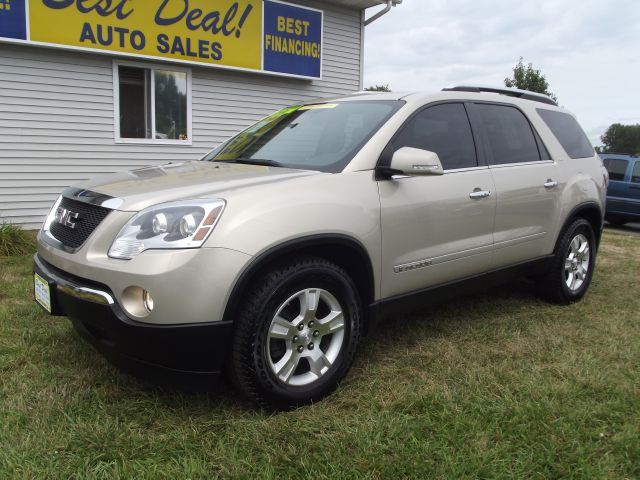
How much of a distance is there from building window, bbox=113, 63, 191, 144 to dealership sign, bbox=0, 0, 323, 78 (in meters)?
0.44

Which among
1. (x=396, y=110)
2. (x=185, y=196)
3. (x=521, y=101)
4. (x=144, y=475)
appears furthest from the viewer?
(x=521, y=101)

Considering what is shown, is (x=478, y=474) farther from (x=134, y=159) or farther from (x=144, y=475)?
(x=134, y=159)

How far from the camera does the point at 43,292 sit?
9.27ft

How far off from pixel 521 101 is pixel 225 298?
10.6ft

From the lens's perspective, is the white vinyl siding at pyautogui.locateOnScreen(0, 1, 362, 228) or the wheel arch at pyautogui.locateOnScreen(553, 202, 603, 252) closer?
the wheel arch at pyautogui.locateOnScreen(553, 202, 603, 252)

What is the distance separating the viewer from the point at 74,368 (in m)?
3.13

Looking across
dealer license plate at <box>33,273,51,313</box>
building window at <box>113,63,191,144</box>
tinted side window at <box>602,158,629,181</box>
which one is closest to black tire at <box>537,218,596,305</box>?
dealer license plate at <box>33,273,51,313</box>

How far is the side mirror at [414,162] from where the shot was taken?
2.95m

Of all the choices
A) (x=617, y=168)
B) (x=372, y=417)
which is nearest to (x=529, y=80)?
(x=617, y=168)

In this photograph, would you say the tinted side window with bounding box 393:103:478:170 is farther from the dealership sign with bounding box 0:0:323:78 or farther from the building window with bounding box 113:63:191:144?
the building window with bounding box 113:63:191:144

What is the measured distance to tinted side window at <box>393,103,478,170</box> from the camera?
338cm

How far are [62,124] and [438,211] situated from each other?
22.3 feet

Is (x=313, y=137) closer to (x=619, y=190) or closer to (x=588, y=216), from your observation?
(x=588, y=216)

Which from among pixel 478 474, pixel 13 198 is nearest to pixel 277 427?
pixel 478 474
